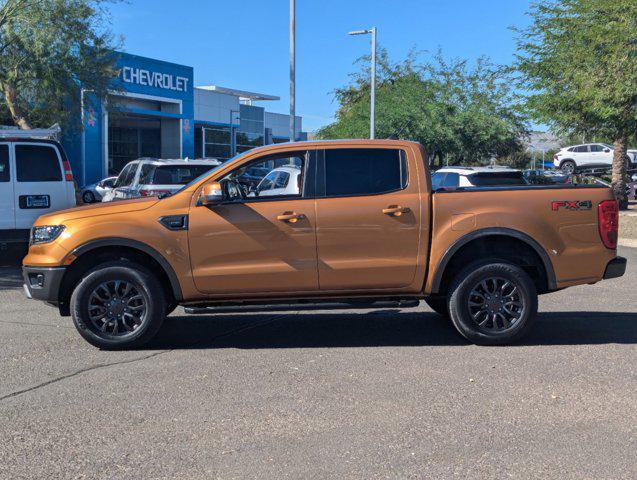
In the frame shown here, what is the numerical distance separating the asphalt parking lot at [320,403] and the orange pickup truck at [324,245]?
1.57 ft

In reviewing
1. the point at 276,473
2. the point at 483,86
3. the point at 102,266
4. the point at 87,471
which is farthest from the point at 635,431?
the point at 483,86

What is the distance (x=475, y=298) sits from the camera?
7062mm

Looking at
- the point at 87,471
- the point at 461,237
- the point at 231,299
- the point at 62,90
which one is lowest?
the point at 87,471

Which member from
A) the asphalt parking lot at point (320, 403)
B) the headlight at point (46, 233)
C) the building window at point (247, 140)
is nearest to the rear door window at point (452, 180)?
the asphalt parking lot at point (320, 403)

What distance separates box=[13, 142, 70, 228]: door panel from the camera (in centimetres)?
1169

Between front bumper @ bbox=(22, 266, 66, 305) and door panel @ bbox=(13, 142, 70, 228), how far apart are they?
16.6ft

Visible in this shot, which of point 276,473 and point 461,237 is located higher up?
point 461,237

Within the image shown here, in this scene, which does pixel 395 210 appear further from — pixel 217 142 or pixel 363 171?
pixel 217 142

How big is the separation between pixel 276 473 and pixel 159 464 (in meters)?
0.71

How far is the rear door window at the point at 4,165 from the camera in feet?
38.1

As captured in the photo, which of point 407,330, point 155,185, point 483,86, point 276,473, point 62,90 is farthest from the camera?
point 483,86

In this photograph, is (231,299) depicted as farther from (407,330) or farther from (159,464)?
(159,464)

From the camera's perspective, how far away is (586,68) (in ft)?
62.0

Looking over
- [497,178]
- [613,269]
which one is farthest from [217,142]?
[613,269]
